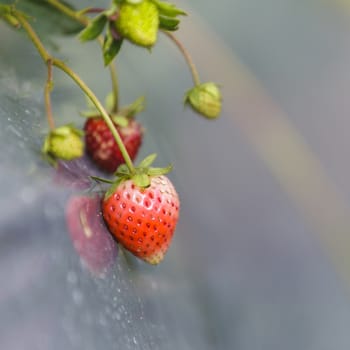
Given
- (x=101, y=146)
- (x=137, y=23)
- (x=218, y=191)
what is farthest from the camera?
(x=218, y=191)

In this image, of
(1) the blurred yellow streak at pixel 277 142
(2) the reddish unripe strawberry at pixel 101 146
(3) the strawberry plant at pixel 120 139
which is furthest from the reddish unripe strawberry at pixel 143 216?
(1) the blurred yellow streak at pixel 277 142

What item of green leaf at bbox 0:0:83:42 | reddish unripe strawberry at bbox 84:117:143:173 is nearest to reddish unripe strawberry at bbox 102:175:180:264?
reddish unripe strawberry at bbox 84:117:143:173

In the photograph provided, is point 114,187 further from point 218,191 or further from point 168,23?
point 218,191

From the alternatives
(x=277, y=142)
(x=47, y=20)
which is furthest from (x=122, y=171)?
(x=277, y=142)

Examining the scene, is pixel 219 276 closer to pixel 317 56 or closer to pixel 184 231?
pixel 184 231

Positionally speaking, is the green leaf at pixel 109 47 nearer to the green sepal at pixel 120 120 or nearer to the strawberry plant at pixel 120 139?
the strawberry plant at pixel 120 139
